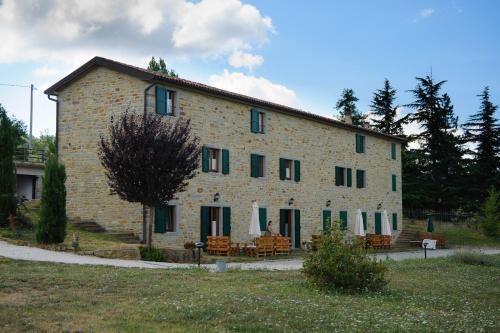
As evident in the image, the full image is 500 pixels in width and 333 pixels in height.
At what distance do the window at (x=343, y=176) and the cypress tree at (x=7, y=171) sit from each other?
1591 cm

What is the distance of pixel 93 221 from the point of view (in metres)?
22.2

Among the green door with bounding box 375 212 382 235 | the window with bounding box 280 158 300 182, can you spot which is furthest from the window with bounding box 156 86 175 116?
the green door with bounding box 375 212 382 235

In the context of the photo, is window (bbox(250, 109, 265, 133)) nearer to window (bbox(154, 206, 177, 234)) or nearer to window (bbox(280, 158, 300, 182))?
window (bbox(280, 158, 300, 182))

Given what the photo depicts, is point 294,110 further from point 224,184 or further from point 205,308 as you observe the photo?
point 205,308

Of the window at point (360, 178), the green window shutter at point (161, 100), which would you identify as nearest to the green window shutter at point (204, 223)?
the green window shutter at point (161, 100)

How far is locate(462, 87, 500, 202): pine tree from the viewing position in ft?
146

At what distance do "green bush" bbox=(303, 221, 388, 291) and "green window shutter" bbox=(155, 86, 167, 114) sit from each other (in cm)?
1141

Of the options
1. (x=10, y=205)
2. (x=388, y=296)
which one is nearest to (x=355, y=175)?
(x=10, y=205)

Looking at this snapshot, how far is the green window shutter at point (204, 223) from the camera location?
22.6m

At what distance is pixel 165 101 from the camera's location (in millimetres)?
21719

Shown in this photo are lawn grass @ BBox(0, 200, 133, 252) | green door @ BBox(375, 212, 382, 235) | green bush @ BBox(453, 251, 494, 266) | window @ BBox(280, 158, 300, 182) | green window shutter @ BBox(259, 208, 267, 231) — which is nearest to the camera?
lawn grass @ BBox(0, 200, 133, 252)

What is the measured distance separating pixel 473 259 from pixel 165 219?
10.1m

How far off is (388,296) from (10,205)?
1451 cm

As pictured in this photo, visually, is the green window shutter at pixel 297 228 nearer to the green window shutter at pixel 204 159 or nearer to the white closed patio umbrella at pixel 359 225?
the white closed patio umbrella at pixel 359 225
